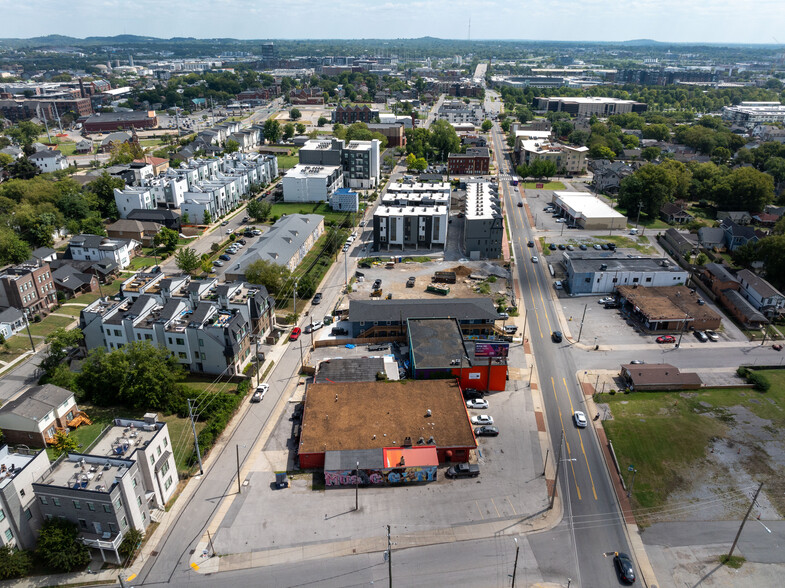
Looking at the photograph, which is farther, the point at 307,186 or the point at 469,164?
the point at 469,164

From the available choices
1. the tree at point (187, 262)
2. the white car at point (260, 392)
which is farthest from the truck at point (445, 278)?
the tree at point (187, 262)

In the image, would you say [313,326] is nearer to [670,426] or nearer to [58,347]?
[58,347]

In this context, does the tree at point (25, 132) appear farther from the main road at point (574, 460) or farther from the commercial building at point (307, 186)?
the main road at point (574, 460)

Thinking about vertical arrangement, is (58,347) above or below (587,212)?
below

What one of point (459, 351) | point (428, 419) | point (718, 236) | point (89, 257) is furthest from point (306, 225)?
point (718, 236)

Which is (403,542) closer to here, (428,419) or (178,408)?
(428,419)

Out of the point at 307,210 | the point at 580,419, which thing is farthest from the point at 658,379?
the point at 307,210
